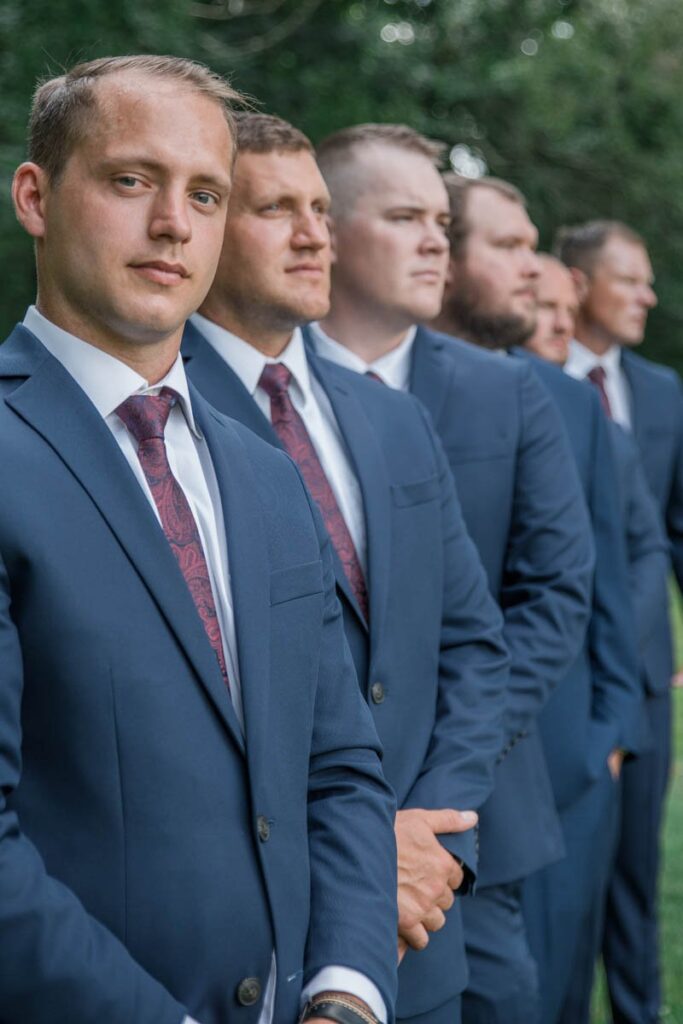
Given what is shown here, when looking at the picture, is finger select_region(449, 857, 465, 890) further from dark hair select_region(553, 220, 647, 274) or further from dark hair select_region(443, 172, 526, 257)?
dark hair select_region(553, 220, 647, 274)

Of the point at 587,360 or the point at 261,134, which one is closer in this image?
the point at 261,134

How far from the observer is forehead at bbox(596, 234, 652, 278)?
6586 mm

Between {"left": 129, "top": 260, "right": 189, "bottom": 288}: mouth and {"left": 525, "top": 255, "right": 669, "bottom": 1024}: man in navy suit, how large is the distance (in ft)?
7.70

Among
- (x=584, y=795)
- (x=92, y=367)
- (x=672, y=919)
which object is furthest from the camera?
(x=672, y=919)

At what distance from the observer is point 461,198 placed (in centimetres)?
486

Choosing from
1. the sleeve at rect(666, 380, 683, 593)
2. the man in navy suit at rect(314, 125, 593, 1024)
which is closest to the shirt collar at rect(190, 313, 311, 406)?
the man in navy suit at rect(314, 125, 593, 1024)

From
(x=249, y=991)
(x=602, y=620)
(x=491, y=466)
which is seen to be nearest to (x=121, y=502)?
(x=249, y=991)

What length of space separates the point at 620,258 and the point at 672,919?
2.89 meters

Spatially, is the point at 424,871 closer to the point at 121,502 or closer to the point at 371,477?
the point at 371,477

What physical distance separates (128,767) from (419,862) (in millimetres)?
938

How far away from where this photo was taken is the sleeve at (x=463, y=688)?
2940 millimetres

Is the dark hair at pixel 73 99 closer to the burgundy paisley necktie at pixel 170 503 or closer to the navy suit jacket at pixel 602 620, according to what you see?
the burgundy paisley necktie at pixel 170 503

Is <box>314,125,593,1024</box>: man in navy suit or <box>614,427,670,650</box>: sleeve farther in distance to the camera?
<box>614,427,670,650</box>: sleeve

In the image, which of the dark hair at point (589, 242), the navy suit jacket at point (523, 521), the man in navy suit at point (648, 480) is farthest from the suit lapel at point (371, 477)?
the dark hair at point (589, 242)
